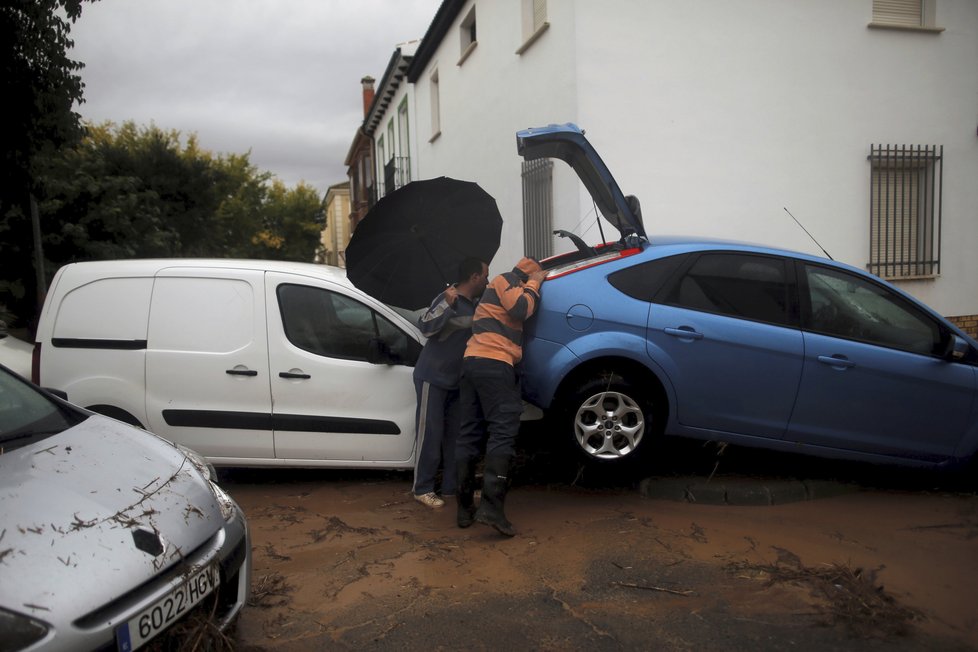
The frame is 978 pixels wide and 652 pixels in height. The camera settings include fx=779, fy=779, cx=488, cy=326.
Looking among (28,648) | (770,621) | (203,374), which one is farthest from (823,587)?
(203,374)

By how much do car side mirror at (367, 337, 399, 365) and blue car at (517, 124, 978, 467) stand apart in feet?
3.18

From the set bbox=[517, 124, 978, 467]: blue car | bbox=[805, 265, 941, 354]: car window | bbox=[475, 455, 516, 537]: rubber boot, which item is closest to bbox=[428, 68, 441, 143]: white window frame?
bbox=[517, 124, 978, 467]: blue car

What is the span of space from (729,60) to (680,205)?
178cm

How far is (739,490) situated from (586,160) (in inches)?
95.3

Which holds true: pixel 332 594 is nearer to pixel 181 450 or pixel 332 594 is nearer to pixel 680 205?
pixel 181 450

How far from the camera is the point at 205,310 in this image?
17.8 feet

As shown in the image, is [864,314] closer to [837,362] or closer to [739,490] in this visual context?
[837,362]

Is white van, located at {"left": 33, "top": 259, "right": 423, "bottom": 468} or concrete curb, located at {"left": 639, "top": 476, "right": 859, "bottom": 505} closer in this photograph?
concrete curb, located at {"left": 639, "top": 476, "right": 859, "bottom": 505}

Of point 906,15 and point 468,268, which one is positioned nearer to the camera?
point 468,268

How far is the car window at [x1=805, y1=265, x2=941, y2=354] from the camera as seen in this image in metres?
5.07

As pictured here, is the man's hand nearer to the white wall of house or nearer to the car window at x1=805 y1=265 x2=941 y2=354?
the car window at x1=805 y1=265 x2=941 y2=354

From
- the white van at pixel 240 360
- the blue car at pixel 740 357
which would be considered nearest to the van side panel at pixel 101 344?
the white van at pixel 240 360

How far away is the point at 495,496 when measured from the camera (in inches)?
Answer: 178

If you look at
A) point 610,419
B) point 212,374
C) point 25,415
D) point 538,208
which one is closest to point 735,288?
point 610,419
